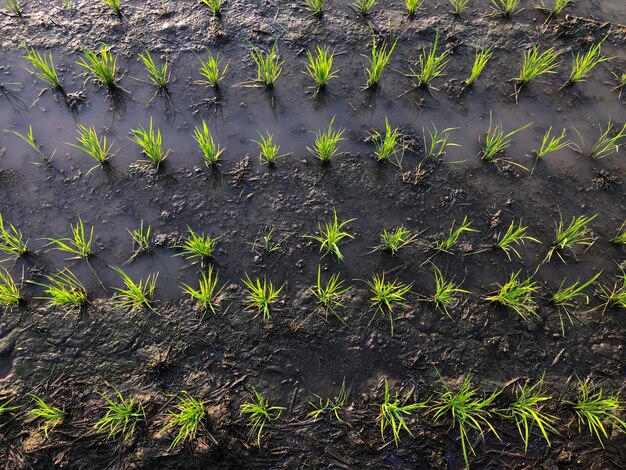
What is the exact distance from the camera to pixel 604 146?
2.55 m

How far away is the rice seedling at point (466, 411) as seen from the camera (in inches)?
72.4

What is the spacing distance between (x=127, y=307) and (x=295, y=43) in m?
1.99

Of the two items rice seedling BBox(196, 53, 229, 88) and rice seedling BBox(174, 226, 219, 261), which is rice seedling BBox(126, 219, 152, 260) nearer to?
rice seedling BBox(174, 226, 219, 261)

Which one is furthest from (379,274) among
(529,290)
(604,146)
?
(604,146)

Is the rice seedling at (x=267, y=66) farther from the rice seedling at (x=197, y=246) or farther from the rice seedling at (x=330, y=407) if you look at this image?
the rice seedling at (x=330, y=407)

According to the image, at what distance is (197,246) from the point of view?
217cm

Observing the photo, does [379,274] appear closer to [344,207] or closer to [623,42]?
[344,207]

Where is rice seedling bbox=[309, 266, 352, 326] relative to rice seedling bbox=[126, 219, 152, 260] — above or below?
below

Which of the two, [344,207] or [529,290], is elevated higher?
[344,207]

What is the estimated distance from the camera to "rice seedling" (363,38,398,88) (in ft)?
8.69

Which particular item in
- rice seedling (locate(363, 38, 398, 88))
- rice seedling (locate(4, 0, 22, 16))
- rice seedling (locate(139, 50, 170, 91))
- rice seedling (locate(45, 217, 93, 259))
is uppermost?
rice seedling (locate(4, 0, 22, 16))

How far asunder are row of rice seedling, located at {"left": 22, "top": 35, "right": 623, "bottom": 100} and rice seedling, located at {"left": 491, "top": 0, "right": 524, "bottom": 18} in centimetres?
32

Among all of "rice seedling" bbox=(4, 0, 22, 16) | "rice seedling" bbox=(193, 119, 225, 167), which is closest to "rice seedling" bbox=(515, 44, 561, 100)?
"rice seedling" bbox=(193, 119, 225, 167)

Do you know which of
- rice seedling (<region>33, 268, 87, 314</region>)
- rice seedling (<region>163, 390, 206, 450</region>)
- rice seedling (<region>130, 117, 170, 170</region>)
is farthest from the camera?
rice seedling (<region>130, 117, 170, 170</region>)
